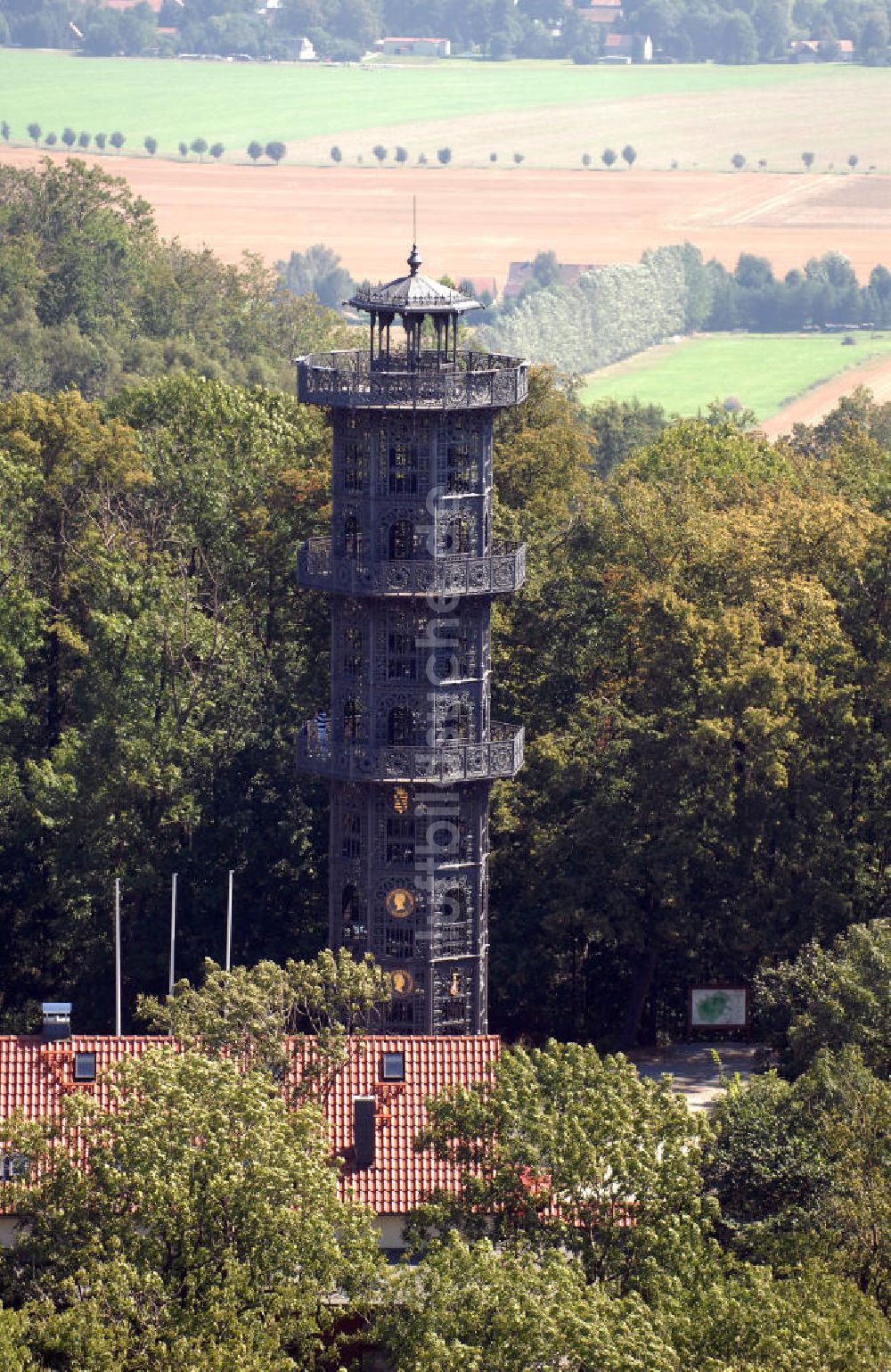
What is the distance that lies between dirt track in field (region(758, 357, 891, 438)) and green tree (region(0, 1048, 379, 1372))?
330ft

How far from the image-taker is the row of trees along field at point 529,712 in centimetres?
9394

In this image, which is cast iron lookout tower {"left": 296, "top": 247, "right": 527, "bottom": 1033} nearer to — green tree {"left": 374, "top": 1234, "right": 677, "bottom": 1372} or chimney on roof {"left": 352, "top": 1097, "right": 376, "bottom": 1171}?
chimney on roof {"left": 352, "top": 1097, "right": 376, "bottom": 1171}

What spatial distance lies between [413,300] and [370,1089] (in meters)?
18.5

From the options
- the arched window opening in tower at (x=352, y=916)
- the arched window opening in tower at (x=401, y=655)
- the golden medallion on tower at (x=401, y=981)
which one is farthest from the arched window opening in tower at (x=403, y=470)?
the golden medallion on tower at (x=401, y=981)

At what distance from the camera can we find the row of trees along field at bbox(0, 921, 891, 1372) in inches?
2456

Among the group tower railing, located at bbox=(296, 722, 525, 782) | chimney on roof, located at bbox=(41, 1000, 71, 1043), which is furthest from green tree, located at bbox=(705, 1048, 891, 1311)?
chimney on roof, located at bbox=(41, 1000, 71, 1043)

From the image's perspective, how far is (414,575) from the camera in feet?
271

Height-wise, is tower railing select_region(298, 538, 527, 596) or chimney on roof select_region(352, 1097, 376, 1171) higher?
tower railing select_region(298, 538, 527, 596)

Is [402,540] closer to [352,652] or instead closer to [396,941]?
[352,652]

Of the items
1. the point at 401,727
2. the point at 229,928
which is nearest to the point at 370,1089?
the point at 401,727

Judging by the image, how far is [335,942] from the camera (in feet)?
282

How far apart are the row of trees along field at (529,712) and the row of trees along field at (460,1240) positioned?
20865 mm

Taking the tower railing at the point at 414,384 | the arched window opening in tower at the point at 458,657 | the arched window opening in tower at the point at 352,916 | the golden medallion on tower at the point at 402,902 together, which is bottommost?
the arched window opening in tower at the point at 352,916

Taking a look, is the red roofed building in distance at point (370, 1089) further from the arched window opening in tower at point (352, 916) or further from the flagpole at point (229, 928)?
the flagpole at point (229, 928)
